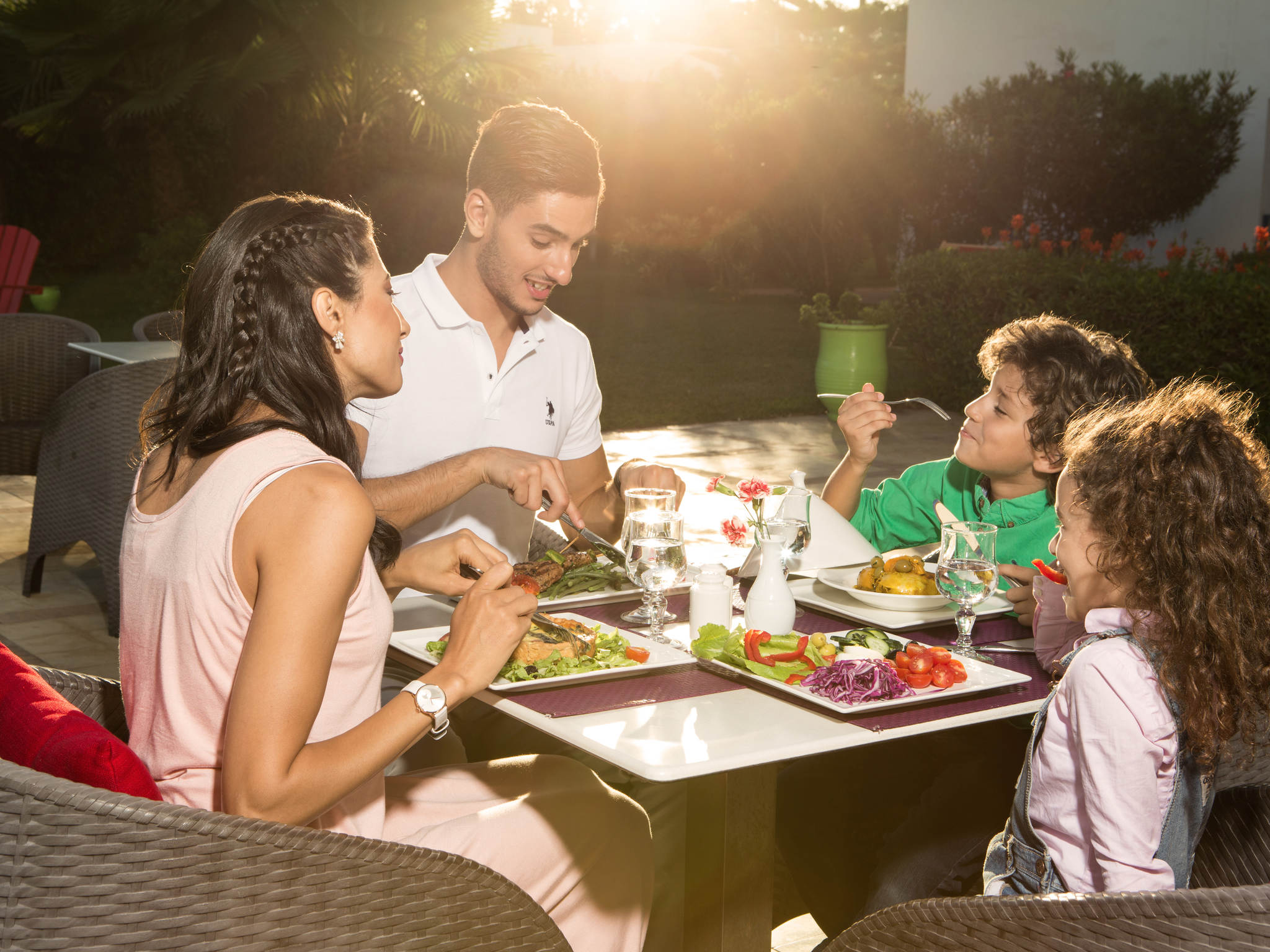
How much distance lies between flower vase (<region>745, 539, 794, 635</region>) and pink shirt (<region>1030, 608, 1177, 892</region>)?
2.00 feet

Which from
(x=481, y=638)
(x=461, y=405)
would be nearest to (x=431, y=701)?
(x=481, y=638)

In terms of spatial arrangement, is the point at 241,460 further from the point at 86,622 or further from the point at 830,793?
the point at 86,622

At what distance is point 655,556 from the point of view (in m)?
2.14

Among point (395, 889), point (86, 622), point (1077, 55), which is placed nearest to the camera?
point (395, 889)

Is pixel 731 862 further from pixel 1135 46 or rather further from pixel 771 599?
pixel 1135 46

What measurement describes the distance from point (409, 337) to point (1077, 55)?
1654cm

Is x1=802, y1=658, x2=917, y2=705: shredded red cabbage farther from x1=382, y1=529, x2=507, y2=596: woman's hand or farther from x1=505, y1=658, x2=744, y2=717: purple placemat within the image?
x1=382, y1=529, x2=507, y2=596: woman's hand

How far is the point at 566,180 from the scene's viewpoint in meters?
2.89

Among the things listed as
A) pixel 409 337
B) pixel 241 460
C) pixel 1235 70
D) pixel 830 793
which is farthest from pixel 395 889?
pixel 1235 70

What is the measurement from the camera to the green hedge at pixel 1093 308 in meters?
8.74

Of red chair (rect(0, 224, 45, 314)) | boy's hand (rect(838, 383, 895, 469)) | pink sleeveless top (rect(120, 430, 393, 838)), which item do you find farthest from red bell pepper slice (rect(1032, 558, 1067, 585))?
red chair (rect(0, 224, 45, 314))

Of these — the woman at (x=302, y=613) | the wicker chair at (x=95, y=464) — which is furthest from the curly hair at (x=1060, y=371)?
the wicker chair at (x=95, y=464)

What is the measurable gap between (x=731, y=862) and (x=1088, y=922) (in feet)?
2.55

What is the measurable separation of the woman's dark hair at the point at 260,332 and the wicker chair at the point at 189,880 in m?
0.60
